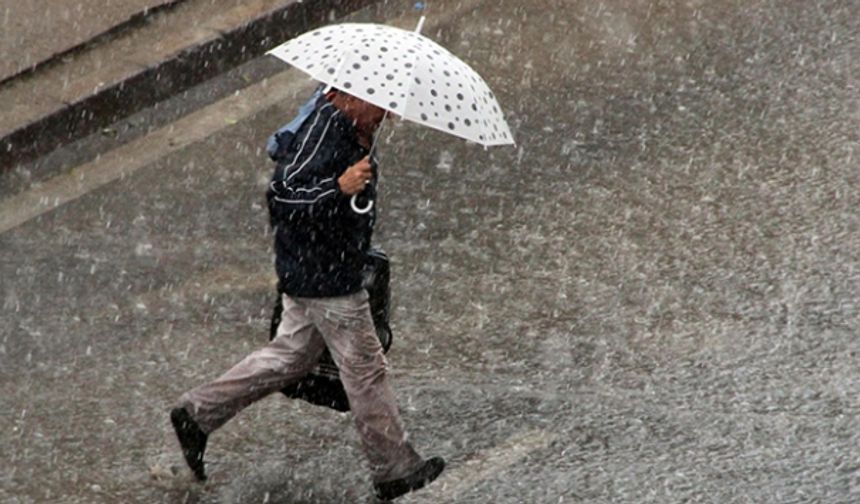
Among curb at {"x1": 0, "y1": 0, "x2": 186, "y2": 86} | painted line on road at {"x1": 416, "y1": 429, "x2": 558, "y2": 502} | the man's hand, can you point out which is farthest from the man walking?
curb at {"x1": 0, "y1": 0, "x2": 186, "y2": 86}

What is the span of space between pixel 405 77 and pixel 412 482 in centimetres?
147

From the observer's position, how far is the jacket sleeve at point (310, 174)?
21.5ft

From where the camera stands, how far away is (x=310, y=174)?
21.6ft

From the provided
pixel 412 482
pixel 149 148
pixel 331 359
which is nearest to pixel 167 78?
pixel 149 148

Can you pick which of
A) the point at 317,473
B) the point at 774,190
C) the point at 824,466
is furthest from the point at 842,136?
the point at 317,473

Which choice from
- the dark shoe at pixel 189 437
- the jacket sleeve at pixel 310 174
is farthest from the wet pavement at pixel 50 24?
the jacket sleeve at pixel 310 174

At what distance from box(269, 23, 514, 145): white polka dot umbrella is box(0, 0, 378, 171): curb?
352 centimetres

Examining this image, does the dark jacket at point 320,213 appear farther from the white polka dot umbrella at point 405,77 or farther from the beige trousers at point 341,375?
the white polka dot umbrella at point 405,77

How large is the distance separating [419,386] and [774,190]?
100 inches

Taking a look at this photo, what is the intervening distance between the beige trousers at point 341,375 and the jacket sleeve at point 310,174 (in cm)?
39

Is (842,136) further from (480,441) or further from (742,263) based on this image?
(480,441)

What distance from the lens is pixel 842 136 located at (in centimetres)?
1008

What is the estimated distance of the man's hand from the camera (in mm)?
6496

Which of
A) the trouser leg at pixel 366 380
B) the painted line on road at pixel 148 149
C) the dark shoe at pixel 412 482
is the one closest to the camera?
the trouser leg at pixel 366 380
